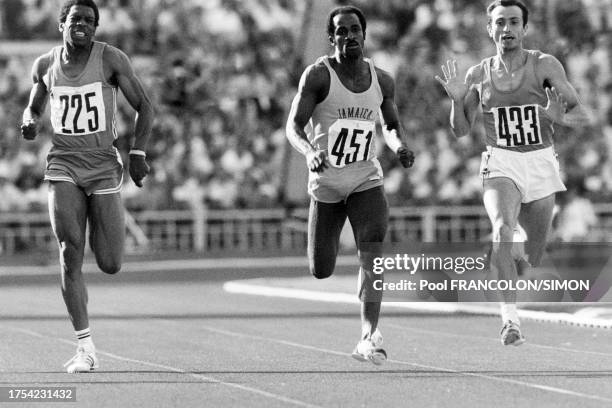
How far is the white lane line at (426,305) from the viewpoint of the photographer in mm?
14281

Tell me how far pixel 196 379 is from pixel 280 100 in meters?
20.3

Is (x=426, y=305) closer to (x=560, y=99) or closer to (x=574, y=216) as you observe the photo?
(x=560, y=99)

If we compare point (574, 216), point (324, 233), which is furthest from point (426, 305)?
point (574, 216)

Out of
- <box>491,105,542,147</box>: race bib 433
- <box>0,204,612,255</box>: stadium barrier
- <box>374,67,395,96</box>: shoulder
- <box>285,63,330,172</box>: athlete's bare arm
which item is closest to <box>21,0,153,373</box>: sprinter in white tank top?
<box>285,63,330,172</box>: athlete's bare arm

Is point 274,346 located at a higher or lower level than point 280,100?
lower

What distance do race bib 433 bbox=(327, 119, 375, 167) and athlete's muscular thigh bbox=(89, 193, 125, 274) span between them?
5.01 ft

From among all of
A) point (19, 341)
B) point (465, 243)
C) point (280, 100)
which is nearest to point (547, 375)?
point (19, 341)

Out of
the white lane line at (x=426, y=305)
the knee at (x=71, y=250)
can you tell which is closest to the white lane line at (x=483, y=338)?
the white lane line at (x=426, y=305)

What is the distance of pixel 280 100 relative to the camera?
29.6 m

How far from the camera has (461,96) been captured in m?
11.3

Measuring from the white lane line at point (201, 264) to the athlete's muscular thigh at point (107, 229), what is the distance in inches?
603

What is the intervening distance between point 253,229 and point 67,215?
17742 mm

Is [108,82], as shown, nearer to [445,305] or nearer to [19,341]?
[19,341]

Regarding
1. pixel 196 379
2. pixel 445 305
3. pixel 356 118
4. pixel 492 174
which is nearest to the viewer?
pixel 196 379
